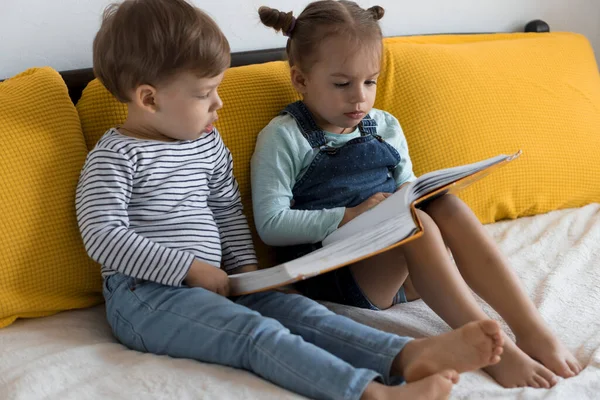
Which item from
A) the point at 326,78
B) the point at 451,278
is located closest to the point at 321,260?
the point at 451,278

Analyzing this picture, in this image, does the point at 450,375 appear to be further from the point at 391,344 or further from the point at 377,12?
the point at 377,12

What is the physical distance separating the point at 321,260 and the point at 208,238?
29cm

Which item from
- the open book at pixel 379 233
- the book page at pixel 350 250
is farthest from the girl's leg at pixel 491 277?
the book page at pixel 350 250

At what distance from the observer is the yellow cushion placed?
4.62 ft

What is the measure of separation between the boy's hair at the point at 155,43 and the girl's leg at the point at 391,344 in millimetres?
419

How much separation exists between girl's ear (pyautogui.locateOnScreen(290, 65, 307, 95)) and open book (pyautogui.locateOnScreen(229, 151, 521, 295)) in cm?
37

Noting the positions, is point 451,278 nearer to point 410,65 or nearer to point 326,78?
point 326,78

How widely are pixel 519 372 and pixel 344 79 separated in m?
0.60

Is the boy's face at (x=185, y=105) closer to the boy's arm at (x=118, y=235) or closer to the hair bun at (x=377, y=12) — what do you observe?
the boy's arm at (x=118, y=235)

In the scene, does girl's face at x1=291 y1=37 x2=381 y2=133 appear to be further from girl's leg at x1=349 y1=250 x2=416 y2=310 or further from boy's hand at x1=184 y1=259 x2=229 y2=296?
boy's hand at x1=184 y1=259 x2=229 y2=296

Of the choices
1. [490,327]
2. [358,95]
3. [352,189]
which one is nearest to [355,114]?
[358,95]

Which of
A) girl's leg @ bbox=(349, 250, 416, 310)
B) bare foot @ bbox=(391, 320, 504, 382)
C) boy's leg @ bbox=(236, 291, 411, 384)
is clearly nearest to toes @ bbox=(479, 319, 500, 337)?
bare foot @ bbox=(391, 320, 504, 382)

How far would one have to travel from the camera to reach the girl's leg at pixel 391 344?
3.41 ft

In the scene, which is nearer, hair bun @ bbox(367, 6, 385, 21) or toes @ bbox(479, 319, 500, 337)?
toes @ bbox(479, 319, 500, 337)
